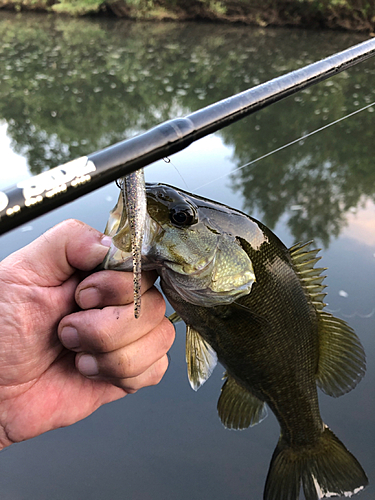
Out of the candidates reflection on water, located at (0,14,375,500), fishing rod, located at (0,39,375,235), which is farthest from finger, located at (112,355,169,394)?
reflection on water, located at (0,14,375,500)

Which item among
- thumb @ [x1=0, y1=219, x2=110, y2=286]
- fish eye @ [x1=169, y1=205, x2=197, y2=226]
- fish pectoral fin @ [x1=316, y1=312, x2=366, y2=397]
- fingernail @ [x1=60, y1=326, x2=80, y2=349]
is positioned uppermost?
fish eye @ [x1=169, y1=205, x2=197, y2=226]

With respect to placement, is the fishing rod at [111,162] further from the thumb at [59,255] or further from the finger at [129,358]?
the finger at [129,358]

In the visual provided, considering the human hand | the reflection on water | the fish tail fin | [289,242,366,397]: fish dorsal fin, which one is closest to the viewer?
the human hand

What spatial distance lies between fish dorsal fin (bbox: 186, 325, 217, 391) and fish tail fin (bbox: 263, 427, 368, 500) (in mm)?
534

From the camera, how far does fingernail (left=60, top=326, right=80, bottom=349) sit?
1090 millimetres

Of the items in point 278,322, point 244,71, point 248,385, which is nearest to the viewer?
point 278,322

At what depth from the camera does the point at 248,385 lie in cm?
135

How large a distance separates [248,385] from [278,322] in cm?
32

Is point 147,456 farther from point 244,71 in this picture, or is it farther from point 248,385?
point 244,71

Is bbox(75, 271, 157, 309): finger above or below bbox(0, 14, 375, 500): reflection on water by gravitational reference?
above

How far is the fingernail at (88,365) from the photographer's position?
3.71 ft

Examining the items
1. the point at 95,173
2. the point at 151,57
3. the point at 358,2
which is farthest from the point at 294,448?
the point at 358,2

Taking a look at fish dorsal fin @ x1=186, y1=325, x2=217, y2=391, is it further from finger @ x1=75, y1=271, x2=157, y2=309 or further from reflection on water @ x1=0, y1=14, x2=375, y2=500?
reflection on water @ x1=0, y1=14, x2=375, y2=500

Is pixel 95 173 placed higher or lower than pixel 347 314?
higher
